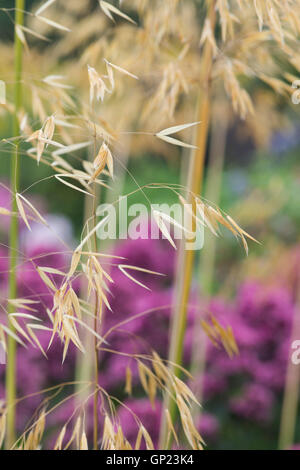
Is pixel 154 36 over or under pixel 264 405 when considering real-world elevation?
over

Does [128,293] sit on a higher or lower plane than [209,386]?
higher

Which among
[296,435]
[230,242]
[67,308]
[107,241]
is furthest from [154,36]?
[230,242]

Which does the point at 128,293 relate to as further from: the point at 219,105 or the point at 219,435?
the point at 219,105

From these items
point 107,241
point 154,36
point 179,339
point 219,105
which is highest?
point 219,105

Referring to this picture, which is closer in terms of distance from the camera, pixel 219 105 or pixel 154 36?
pixel 154 36

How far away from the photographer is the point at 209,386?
126 centimetres

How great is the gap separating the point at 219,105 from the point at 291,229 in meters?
0.96

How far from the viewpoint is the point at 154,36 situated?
753mm

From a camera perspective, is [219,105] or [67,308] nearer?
[67,308]

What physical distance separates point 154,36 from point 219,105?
69 cm

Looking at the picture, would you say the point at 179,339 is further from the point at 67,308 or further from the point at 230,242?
the point at 230,242
